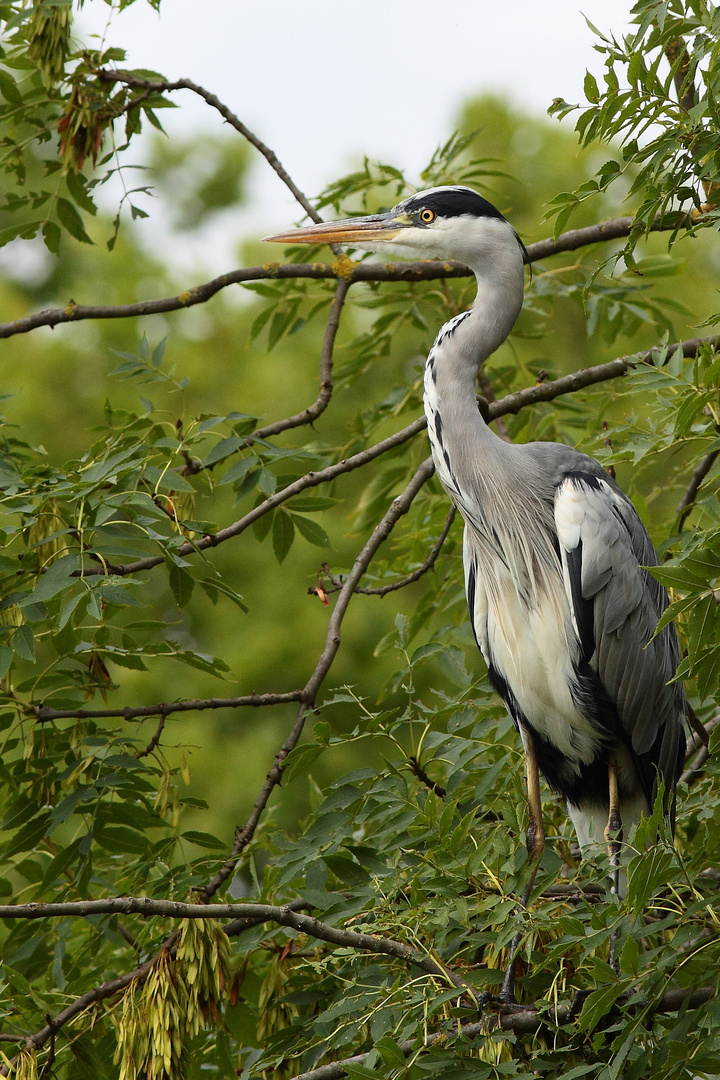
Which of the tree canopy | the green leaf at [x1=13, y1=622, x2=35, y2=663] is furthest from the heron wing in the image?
the green leaf at [x1=13, y1=622, x2=35, y2=663]

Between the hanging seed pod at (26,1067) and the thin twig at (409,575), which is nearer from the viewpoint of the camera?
the hanging seed pod at (26,1067)

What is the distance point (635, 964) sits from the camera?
5.58ft

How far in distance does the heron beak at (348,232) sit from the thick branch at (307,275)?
0.13 metres

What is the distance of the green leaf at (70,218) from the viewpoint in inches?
137

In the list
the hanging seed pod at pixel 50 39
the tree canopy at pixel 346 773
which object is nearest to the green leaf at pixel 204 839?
the tree canopy at pixel 346 773

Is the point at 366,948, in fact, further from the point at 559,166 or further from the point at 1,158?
Answer: the point at 559,166

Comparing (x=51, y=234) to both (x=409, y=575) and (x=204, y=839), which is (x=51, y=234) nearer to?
(x=409, y=575)

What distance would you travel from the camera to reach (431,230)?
10.8 feet

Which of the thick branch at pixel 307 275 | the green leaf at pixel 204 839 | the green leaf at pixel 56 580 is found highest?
the thick branch at pixel 307 275

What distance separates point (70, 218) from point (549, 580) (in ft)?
6.14

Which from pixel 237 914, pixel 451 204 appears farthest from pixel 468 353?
pixel 237 914

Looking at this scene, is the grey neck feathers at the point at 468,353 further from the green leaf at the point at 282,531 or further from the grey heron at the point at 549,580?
the green leaf at the point at 282,531

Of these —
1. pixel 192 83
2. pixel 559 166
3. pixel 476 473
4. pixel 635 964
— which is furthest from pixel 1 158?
pixel 559 166

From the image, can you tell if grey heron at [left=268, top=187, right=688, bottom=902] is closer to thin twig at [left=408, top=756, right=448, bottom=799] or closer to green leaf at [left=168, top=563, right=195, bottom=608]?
thin twig at [left=408, top=756, right=448, bottom=799]
